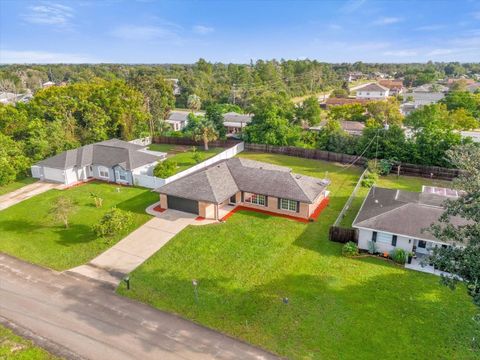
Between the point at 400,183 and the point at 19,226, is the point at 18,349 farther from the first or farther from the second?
the point at 400,183

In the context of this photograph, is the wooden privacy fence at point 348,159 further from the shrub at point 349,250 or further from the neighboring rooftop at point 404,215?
the shrub at point 349,250

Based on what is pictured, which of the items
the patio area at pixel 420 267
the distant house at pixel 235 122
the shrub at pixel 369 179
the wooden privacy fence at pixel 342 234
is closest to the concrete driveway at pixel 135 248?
the wooden privacy fence at pixel 342 234

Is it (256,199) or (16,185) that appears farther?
(16,185)

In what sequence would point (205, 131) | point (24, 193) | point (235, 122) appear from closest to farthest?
1. point (24, 193)
2. point (205, 131)
3. point (235, 122)

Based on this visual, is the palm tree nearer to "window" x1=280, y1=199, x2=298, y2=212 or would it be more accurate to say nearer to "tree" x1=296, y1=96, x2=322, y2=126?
"tree" x1=296, y1=96, x2=322, y2=126

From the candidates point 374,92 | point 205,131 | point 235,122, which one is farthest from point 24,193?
point 374,92

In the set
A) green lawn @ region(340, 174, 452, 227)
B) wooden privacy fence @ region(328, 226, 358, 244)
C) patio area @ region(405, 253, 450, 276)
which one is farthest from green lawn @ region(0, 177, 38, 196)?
patio area @ region(405, 253, 450, 276)

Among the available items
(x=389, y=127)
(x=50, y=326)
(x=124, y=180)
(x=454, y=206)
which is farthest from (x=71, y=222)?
(x=389, y=127)
